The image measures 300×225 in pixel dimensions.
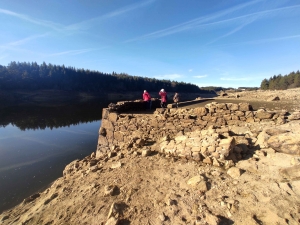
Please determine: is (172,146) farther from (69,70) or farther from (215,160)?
(69,70)

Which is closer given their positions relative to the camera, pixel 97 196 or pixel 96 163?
pixel 97 196

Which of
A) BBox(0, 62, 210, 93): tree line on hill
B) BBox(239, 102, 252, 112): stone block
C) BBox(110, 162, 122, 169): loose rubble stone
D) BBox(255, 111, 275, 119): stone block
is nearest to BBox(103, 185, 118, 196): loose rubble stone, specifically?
BBox(110, 162, 122, 169): loose rubble stone

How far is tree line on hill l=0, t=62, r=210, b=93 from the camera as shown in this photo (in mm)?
64700

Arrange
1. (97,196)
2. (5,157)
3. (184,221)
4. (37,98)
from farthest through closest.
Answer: (37,98), (5,157), (97,196), (184,221)

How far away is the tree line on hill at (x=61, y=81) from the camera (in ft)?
212

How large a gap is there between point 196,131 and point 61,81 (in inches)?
3394

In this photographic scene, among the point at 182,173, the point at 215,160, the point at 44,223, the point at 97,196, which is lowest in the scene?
the point at 44,223

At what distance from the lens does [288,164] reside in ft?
13.7

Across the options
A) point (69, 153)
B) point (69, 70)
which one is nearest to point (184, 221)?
point (69, 153)

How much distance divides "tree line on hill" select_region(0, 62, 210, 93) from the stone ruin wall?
6984 cm

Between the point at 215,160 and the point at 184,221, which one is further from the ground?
the point at 215,160

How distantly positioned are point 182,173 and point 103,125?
6044mm

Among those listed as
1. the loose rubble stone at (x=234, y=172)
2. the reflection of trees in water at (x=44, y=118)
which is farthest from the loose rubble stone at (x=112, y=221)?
the reflection of trees in water at (x=44, y=118)

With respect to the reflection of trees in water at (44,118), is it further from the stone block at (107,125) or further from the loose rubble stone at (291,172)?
the loose rubble stone at (291,172)
